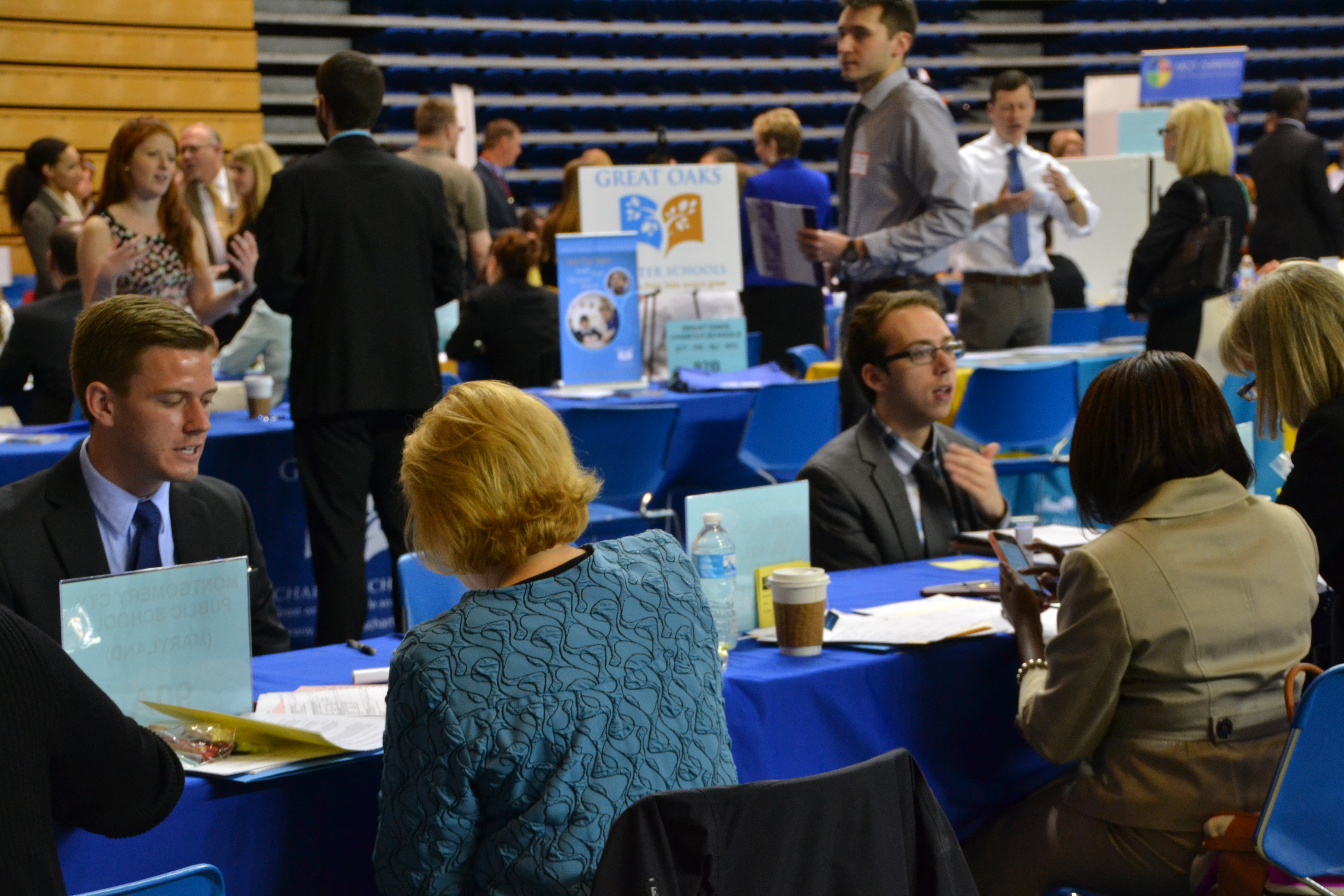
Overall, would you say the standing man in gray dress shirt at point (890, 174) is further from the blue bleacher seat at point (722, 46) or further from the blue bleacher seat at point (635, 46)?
the blue bleacher seat at point (722, 46)

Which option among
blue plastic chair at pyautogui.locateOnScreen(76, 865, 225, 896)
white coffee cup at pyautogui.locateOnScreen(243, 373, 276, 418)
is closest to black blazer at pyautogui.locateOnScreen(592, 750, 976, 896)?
blue plastic chair at pyautogui.locateOnScreen(76, 865, 225, 896)

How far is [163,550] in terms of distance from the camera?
220cm

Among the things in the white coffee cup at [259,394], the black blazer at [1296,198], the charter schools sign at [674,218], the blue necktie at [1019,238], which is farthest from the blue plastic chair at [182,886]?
the black blazer at [1296,198]

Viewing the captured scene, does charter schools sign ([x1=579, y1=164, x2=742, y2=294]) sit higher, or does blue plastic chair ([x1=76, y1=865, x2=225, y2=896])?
charter schools sign ([x1=579, y1=164, x2=742, y2=294])

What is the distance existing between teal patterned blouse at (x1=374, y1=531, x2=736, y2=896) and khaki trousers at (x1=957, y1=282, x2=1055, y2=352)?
15.0 ft

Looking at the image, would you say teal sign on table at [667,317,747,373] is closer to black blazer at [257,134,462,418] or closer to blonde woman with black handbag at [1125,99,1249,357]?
black blazer at [257,134,462,418]

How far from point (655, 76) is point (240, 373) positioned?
29.0 ft

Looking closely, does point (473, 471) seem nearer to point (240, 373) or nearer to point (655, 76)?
point (240, 373)

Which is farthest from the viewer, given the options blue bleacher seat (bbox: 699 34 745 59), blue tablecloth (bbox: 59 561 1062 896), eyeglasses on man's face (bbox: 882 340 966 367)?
blue bleacher seat (bbox: 699 34 745 59)

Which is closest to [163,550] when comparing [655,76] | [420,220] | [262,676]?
[262,676]

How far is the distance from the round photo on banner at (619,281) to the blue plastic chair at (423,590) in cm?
290

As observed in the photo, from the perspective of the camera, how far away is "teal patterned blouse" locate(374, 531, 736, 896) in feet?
4.59

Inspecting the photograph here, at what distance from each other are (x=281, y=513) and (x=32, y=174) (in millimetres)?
4575

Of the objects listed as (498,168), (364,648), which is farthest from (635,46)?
(364,648)
